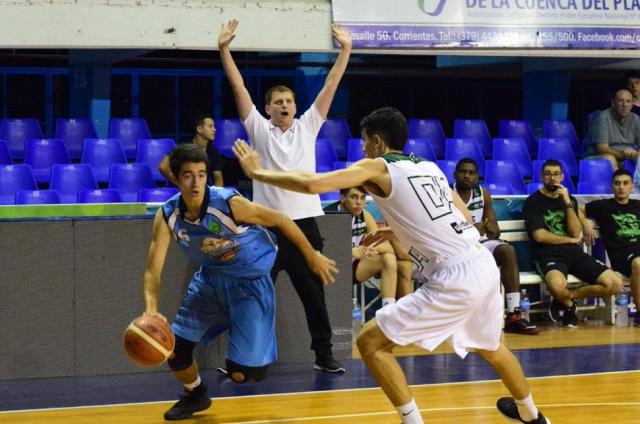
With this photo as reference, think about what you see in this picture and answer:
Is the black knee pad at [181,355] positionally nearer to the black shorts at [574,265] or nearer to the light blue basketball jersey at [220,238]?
the light blue basketball jersey at [220,238]

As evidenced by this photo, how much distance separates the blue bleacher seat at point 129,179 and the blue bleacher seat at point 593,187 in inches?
185

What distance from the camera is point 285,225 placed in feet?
24.5

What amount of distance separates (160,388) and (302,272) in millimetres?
1300

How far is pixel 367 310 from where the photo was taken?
1128 cm

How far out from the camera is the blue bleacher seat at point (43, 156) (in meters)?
12.9

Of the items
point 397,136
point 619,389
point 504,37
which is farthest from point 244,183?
point 397,136

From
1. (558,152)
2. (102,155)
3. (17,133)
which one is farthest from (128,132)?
(558,152)

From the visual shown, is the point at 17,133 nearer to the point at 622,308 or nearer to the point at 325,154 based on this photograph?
the point at 325,154

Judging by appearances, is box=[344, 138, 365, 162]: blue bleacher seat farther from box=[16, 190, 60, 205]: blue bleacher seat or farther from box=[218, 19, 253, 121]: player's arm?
box=[218, 19, 253, 121]: player's arm

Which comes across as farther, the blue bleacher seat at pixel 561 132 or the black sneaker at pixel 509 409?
the blue bleacher seat at pixel 561 132

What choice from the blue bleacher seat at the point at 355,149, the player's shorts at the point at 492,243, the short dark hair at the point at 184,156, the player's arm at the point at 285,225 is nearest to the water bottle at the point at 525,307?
the player's shorts at the point at 492,243

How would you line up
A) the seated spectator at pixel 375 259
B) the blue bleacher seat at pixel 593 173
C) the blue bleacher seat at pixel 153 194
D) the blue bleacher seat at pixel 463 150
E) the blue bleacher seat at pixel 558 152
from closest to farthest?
the seated spectator at pixel 375 259
the blue bleacher seat at pixel 153 194
the blue bleacher seat at pixel 593 173
the blue bleacher seat at pixel 463 150
the blue bleacher seat at pixel 558 152

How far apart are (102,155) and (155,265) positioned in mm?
5821

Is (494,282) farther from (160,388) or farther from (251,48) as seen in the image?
(251,48)
